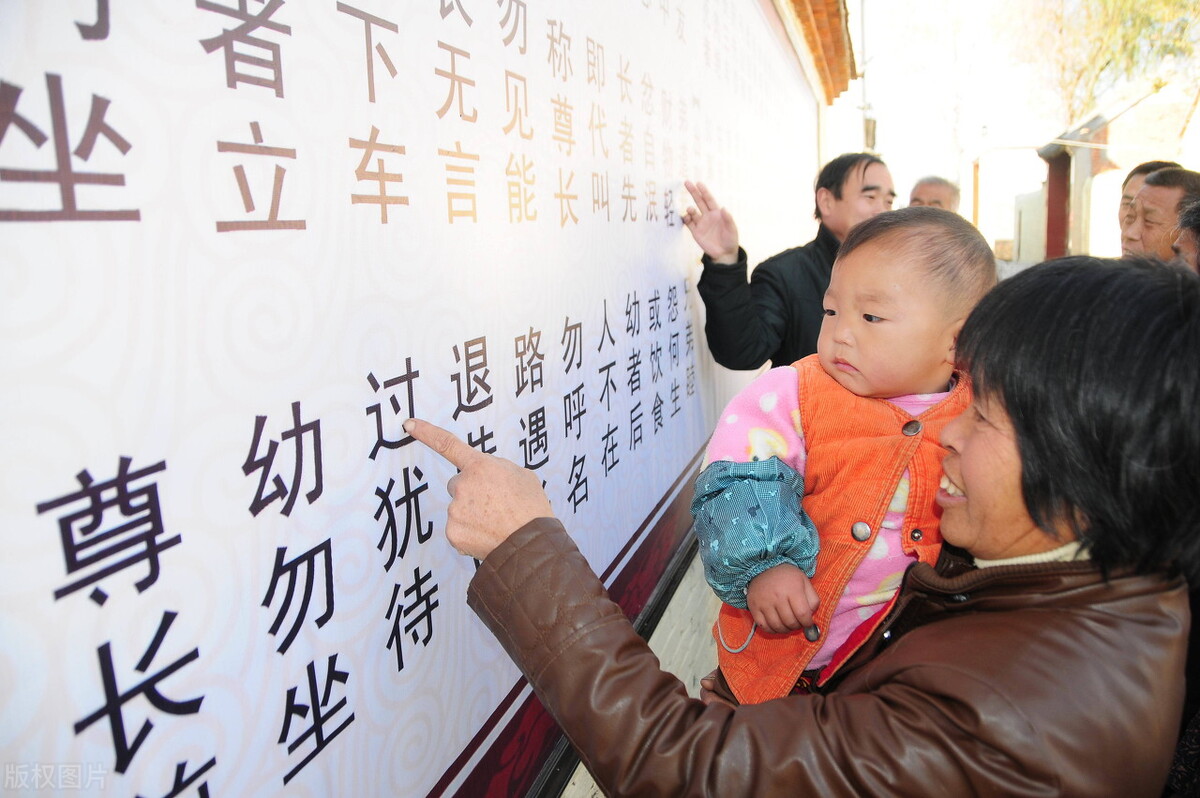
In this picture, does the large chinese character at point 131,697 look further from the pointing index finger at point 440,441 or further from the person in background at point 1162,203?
the person in background at point 1162,203

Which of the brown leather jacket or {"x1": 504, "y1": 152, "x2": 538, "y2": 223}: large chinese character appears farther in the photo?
{"x1": 504, "y1": 152, "x2": 538, "y2": 223}: large chinese character

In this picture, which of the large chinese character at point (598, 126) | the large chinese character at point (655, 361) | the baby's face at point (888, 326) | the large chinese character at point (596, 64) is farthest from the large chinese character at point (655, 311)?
the baby's face at point (888, 326)

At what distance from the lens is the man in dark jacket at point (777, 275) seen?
2113mm

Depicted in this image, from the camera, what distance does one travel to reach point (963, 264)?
1.24 metres

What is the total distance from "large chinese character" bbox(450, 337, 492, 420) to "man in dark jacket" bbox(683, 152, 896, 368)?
116cm

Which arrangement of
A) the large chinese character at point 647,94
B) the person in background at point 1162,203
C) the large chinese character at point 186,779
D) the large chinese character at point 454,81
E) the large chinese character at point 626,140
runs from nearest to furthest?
the large chinese character at point 186,779 → the large chinese character at point 454,81 → the large chinese character at point 626,140 → the large chinese character at point 647,94 → the person in background at point 1162,203

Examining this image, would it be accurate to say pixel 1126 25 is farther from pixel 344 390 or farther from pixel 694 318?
pixel 344 390

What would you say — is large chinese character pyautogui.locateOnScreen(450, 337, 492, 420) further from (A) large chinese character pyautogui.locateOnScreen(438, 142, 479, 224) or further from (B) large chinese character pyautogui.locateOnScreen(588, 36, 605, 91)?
(B) large chinese character pyautogui.locateOnScreen(588, 36, 605, 91)

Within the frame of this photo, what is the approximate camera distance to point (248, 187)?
2.19 feet

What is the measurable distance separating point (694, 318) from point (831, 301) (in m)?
0.98

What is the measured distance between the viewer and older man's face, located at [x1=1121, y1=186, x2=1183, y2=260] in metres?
2.73

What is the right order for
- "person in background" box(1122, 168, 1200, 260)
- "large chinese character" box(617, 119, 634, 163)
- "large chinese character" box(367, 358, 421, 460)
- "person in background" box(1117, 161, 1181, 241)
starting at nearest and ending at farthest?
"large chinese character" box(367, 358, 421, 460)
"large chinese character" box(617, 119, 634, 163)
"person in background" box(1122, 168, 1200, 260)
"person in background" box(1117, 161, 1181, 241)

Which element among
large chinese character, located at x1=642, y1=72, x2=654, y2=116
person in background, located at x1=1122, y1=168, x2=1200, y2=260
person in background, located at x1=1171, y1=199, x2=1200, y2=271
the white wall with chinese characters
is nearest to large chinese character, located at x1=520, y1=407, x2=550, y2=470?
the white wall with chinese characters

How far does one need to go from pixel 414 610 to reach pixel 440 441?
22cm
